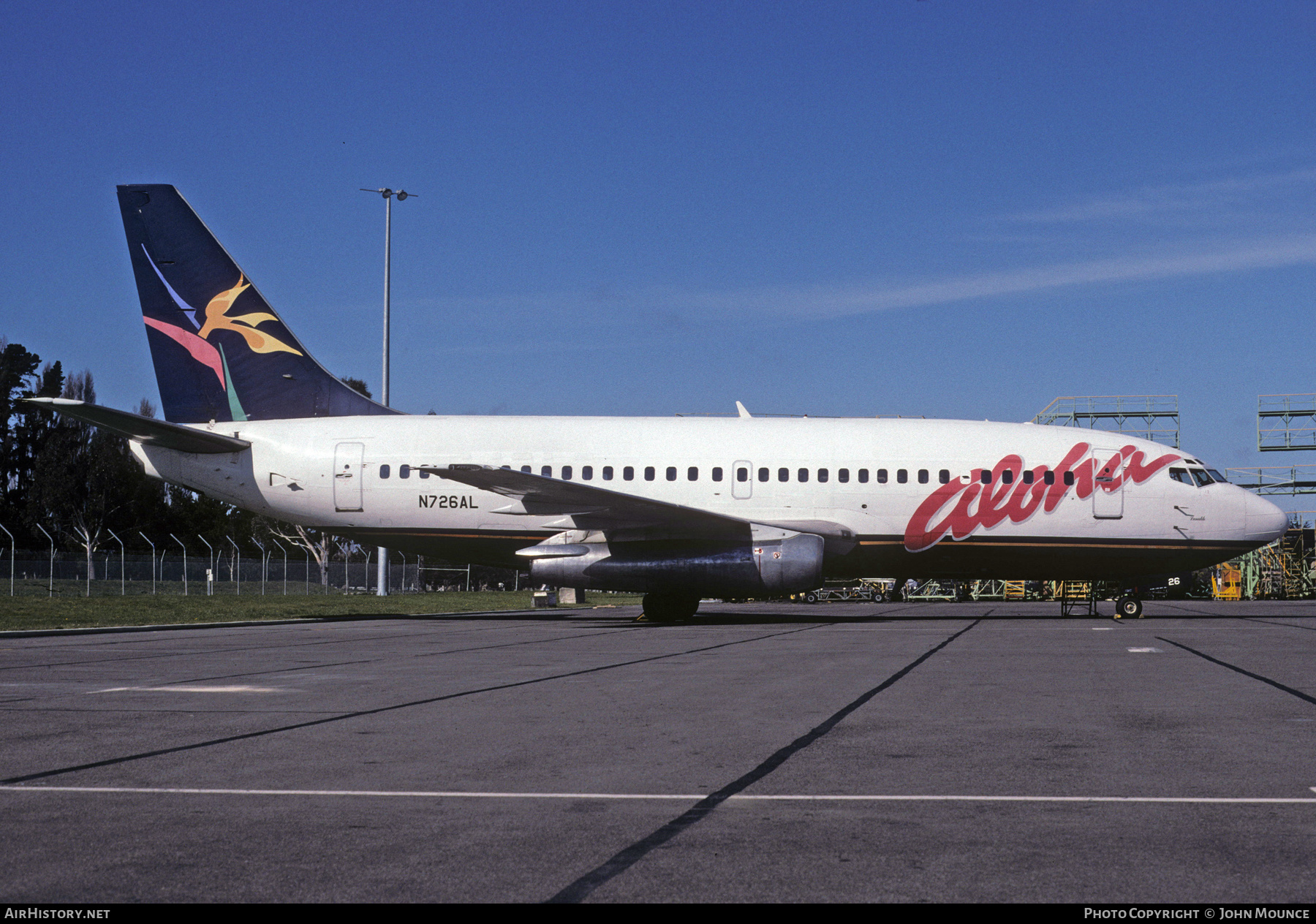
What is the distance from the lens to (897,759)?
7016 millimetres

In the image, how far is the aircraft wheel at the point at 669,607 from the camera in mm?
24781

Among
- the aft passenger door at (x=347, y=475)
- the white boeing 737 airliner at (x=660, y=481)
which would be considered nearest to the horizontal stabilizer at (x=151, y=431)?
the white boeing 737 airliner at (x=660, y=481)

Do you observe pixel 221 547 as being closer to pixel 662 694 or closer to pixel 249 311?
pixel 249 311

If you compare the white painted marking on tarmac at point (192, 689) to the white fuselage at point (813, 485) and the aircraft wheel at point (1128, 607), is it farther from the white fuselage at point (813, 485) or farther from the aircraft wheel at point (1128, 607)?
the aircraft wheel at point (1128, 607)

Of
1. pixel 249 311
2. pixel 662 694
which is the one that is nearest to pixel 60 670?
pixel 662 694

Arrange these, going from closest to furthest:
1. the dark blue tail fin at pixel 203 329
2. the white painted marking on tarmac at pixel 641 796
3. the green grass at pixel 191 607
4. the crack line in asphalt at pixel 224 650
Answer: the white painted marking on tarmac at pixel 641 796 → the crack line in asphalt at pixel 224 650 → the green grass at pixel 191 607 → the dark blue tail fin at pixel 203 329

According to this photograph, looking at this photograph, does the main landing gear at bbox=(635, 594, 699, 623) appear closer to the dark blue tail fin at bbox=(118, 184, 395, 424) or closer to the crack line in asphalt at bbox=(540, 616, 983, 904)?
the dark blue tail fin at bbox=(118, 184, 395, 424)

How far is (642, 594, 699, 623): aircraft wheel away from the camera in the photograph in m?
24.8

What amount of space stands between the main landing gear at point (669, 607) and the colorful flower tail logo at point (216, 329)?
987cm

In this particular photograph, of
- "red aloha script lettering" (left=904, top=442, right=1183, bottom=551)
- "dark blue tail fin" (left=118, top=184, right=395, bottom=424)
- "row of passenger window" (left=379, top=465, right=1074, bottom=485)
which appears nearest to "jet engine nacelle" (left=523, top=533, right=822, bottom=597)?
"row of passenger window" (left=379, top=465, right=1074, bottom=485)

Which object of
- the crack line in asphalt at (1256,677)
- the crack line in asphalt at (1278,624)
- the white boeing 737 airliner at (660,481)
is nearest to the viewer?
the crack line in asphalt at (1256,677)

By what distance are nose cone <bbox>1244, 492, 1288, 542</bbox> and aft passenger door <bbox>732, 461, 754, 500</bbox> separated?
33.7ft

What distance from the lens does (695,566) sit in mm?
23312

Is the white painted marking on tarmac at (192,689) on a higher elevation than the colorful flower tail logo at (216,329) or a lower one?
lower
